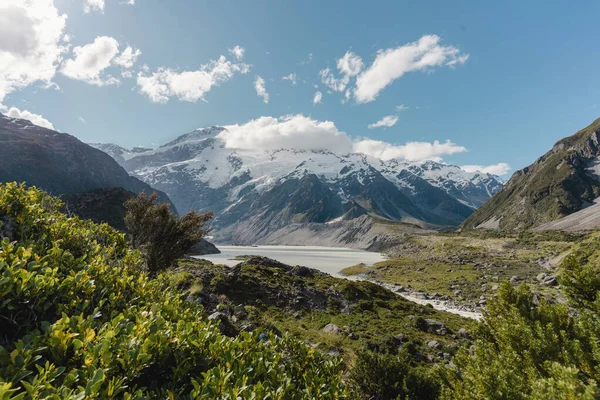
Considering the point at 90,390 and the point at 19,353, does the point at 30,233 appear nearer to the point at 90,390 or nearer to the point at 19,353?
the point at 19,353

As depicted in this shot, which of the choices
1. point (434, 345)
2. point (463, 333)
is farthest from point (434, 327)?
point (434, 345)

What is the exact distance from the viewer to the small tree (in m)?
21.4

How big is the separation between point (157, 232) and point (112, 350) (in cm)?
1937

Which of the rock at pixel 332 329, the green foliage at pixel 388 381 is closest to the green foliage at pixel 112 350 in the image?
the green foliage at pixel 388 381

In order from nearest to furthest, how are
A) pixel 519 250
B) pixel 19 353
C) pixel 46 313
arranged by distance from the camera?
pixel 19 353 < pixel 46 313 < pixel 519 250

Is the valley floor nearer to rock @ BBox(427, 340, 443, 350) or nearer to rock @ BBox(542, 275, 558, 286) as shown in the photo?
rock @ BBox(542, 275, 558, 286)

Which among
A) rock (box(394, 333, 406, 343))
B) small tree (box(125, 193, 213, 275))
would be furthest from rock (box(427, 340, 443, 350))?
small tree (box(125, 193, 213, 275))

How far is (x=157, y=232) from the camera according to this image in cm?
2167

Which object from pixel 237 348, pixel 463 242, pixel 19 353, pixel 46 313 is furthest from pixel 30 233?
pixel 463 242

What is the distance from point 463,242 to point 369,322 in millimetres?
138389

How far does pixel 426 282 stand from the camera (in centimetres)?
7250

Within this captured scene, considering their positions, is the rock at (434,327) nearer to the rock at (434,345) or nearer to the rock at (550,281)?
the rock at (434,345)

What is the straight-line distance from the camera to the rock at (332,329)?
83.0 ft

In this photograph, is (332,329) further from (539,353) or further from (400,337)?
(539,353)
